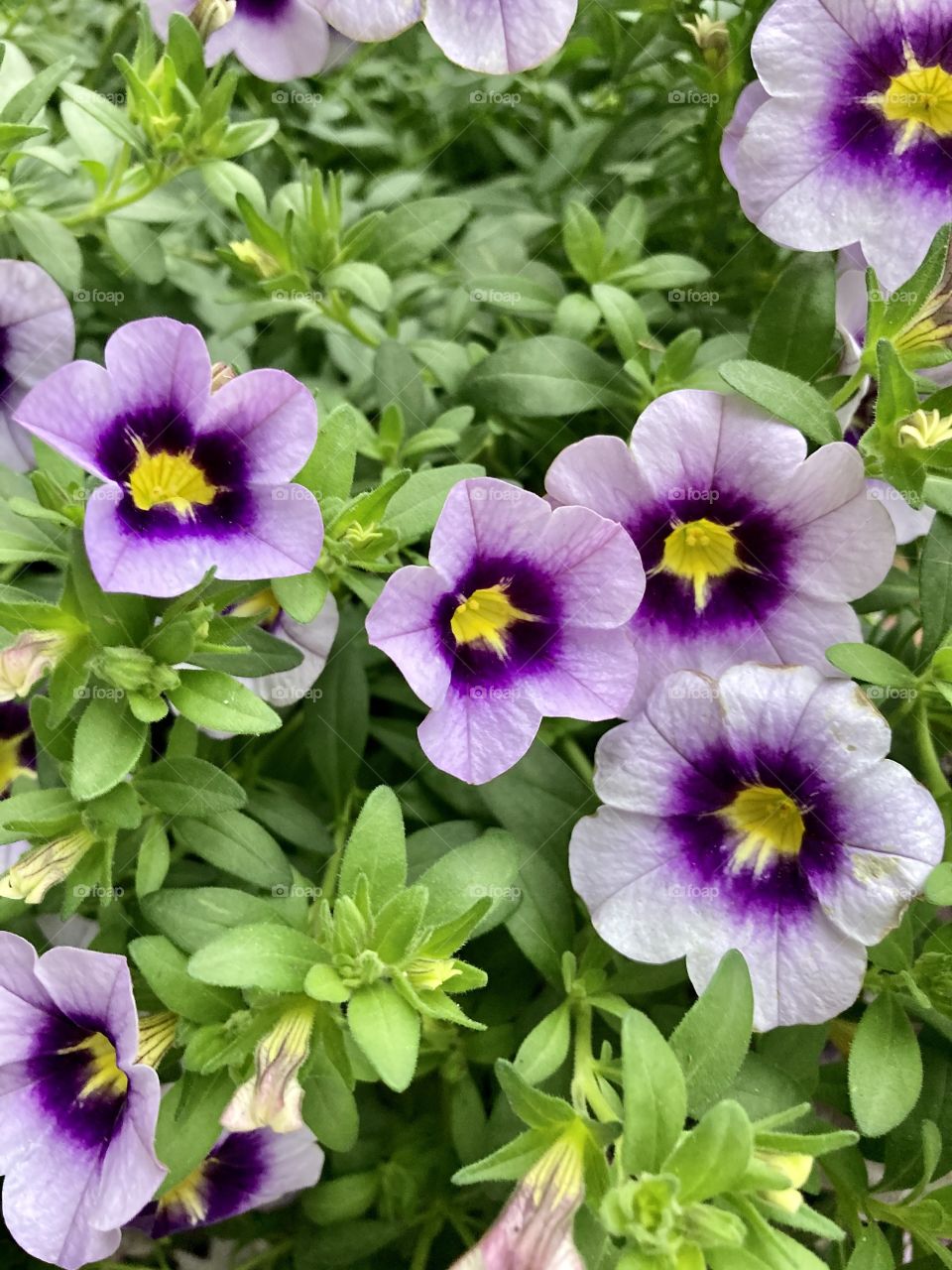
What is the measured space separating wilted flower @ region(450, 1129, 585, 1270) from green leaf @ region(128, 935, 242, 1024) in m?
0.24

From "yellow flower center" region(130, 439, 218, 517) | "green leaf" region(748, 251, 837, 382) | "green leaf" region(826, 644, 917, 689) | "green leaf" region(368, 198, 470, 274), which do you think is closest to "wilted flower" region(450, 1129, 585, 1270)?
"green leaf" region(826, 644, 917, 689)

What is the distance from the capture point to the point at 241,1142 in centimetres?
93

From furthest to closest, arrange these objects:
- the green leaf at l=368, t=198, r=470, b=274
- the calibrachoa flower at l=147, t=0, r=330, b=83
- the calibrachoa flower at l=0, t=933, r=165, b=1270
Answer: the green leaf at l=368, t=198, r=470, b=274 → the calibrachoa flower at l=147, t=0, r=330, b=83 → the calibrachoa flower at l=0, t=933, r=165, b=1270

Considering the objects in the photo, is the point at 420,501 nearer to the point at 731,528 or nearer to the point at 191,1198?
the point at 731,528

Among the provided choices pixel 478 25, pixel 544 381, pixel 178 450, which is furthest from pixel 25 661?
pixel 478 25

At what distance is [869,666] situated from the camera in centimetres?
84

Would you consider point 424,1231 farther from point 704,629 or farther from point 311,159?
point 311,159

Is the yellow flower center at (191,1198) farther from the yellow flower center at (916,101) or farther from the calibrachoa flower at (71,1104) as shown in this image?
the yellow flower center at (916,101)

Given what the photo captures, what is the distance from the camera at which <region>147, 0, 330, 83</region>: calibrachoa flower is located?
1038 mm

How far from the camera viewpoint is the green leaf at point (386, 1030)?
27.8 inches

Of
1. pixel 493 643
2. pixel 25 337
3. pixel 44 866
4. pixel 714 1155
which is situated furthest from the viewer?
pixel 25 337

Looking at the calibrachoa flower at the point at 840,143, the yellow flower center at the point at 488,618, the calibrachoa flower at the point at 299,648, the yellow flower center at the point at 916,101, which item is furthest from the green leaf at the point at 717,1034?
the yellow flower center at the point at 916,101

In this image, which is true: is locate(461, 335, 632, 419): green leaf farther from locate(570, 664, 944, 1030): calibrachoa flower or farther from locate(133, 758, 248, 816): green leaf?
locate(133, 758, 248, 816): green leaf

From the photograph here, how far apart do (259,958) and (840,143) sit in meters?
0.73
